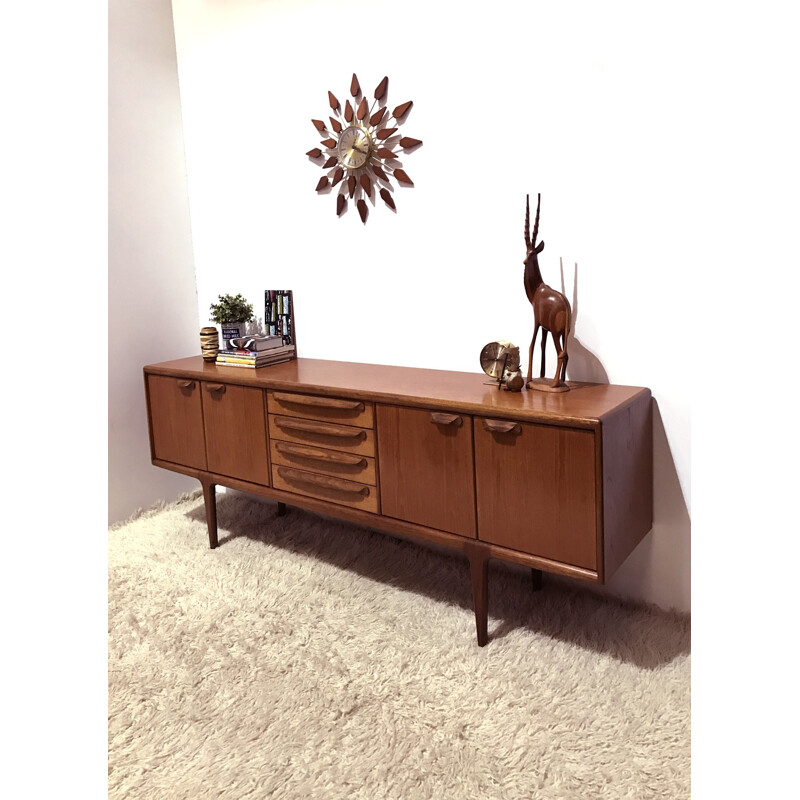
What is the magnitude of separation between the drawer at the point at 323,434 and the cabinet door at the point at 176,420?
43cm

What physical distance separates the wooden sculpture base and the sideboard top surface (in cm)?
2

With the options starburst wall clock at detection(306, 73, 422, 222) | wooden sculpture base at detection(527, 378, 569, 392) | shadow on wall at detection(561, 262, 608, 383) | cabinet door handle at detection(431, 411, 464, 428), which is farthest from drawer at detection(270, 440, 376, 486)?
starburst wall clock at detection(306, 73, 422, 222)

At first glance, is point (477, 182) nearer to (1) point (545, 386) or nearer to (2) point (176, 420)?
(1) point (545, 386)

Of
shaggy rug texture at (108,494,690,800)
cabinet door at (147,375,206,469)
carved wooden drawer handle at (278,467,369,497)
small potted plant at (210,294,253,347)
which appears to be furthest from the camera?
small potted plant at (210,294,253,347)

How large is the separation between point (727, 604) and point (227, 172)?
2.95 m

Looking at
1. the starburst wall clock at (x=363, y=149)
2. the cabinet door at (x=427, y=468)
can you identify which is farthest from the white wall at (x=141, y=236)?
the cabinet door at (x=427, y=468)

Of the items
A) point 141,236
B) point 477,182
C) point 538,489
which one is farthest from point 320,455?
point 141,236

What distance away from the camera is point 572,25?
2.01 meters

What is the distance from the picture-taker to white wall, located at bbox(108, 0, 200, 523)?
9.46ft

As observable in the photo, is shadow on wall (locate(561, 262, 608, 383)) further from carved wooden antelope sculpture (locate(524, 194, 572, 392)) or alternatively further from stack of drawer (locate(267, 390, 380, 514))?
stack of drawer (locate(267, 390, 380, 514))

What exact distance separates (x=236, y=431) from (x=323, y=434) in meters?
0.46

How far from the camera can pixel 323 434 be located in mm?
2324
